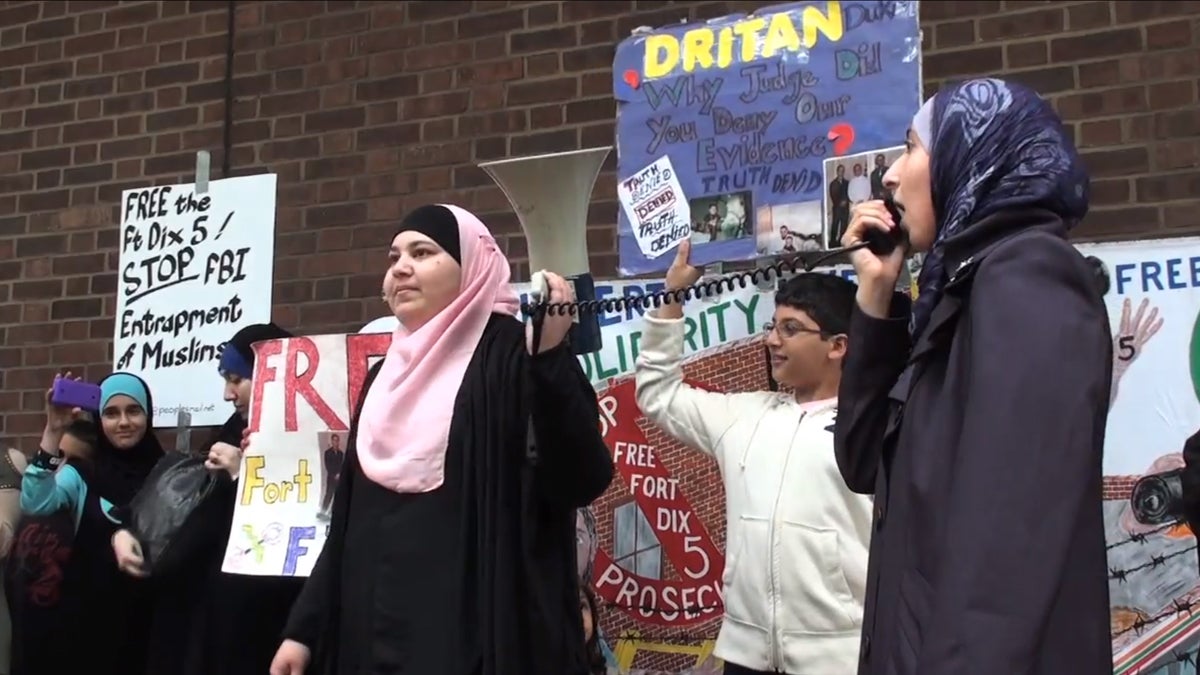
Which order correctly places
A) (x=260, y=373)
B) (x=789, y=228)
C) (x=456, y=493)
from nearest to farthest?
(x=456, y=493), (x=260, y=373), (x=789, y=228)

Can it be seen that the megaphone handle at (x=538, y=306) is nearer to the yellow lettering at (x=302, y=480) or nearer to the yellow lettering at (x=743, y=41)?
the yellow lettering at (x=302, y=480)

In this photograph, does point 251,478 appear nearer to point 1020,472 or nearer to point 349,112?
point 349,112

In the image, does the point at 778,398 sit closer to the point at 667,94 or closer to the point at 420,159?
the point at 667,94

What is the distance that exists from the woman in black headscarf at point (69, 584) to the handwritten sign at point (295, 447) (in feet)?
2.52

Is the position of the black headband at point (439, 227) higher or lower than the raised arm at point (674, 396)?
higher

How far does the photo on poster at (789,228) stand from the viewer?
395cm

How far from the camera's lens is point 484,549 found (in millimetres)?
2551

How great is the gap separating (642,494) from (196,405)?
1.98 m

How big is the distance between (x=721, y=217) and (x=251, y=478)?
1739mm

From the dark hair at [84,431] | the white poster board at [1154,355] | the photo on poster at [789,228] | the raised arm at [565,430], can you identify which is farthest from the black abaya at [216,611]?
the white poster board at [1154,355]

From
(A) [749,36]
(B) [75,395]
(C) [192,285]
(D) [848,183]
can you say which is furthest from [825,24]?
(B) [75,395]

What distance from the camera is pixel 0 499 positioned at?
3922mm

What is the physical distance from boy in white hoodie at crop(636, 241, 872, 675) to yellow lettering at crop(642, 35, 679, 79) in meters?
1.15

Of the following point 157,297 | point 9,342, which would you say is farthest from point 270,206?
point 9,342
